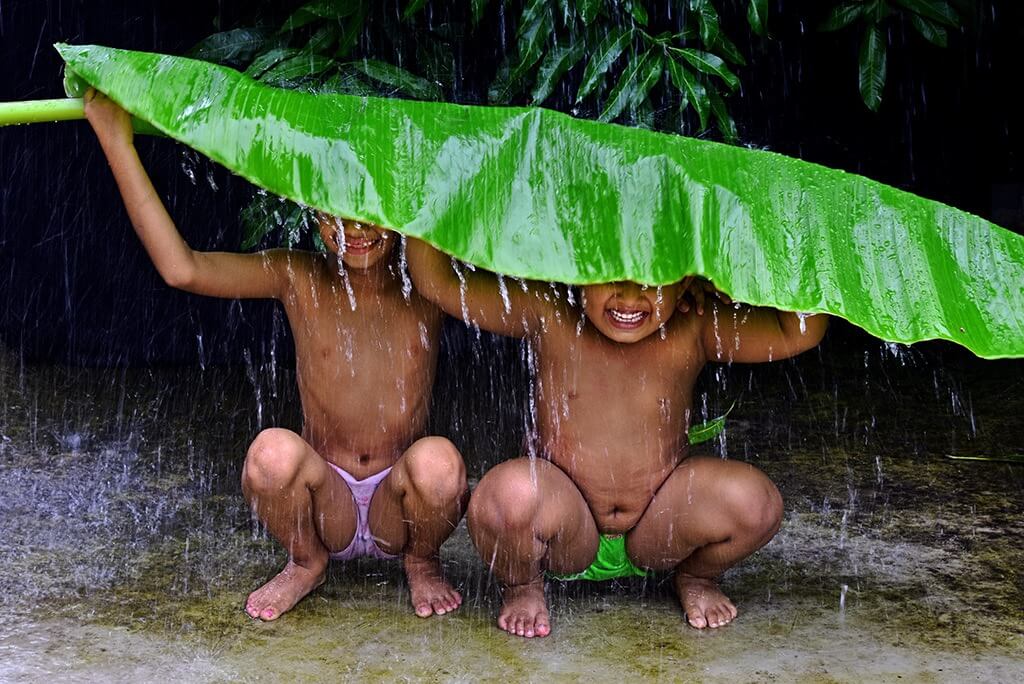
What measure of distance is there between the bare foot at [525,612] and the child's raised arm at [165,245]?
90 centimetres

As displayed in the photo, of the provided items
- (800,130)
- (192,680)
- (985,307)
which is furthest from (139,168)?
(800,130)

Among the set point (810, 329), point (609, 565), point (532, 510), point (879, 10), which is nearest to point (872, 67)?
point (879, 10)

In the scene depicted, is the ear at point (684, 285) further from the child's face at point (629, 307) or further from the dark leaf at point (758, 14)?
the dark leaf at point (758, 14)

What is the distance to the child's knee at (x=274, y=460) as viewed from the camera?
9.29ft

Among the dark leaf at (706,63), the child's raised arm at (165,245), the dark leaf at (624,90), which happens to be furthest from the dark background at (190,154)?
the child's raised arm at (165,245)

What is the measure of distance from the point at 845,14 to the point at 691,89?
798mm

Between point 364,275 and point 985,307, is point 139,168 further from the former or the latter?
point 985,307

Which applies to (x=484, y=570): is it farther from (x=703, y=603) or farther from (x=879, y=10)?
(x=879, y=10)

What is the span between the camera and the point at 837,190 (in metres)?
2.31

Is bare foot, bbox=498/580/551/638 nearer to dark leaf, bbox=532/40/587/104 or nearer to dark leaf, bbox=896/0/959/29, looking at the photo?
dark leaf, bbox=532/40/587/104

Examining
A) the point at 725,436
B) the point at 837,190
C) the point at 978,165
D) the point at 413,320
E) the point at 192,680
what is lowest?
the point at 192,680

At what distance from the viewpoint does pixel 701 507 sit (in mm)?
2873

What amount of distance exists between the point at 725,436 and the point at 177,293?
2547 millimetres

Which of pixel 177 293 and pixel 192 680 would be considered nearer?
pixel 192 680
